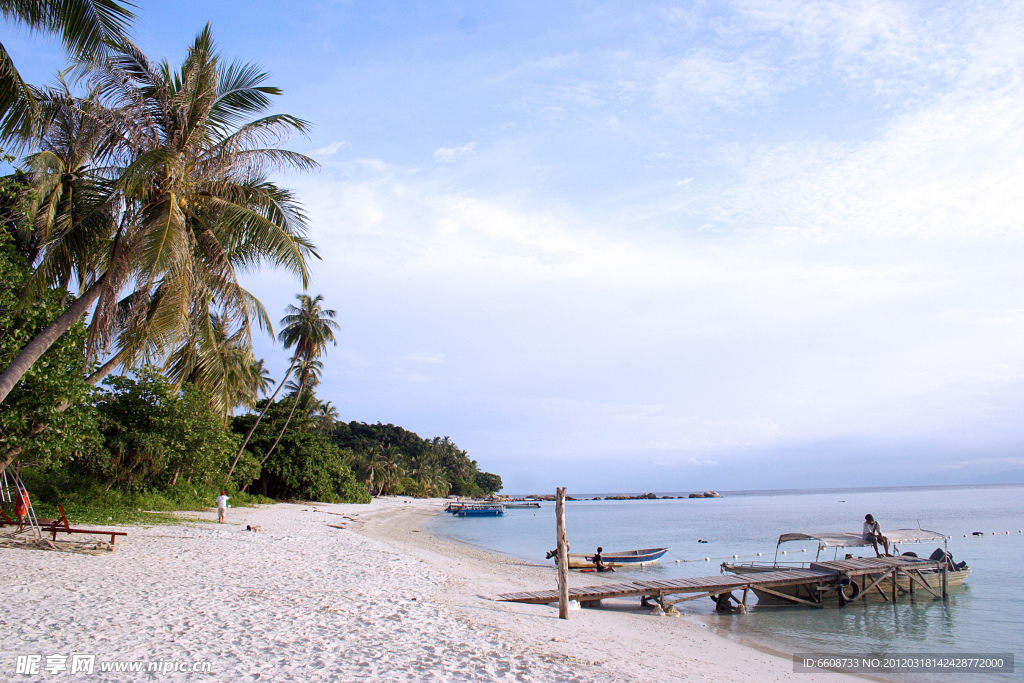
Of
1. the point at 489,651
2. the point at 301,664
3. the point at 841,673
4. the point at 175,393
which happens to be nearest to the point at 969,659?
the point at 841,673

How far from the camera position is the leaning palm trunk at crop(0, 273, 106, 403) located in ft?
30.3

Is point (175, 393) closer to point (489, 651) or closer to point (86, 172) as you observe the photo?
point (86, 172)

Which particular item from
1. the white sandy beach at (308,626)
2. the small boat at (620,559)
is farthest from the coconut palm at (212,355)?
the small boat at (620,559)

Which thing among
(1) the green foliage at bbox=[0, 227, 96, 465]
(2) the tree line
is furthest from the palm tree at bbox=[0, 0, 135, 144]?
(1) the green foliage at bbox=[0, 227, 96, 465]

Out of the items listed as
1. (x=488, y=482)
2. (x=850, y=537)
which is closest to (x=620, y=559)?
(x=850, y=537)

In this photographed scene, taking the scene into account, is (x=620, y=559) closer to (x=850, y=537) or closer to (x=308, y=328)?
(x=850, y=537)

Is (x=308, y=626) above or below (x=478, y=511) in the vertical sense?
above

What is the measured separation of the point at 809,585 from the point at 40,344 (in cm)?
1838

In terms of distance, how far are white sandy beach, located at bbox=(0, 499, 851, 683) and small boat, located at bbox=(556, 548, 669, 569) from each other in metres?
8.86

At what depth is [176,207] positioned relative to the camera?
10.5 m

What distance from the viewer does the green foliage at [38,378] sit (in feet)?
34.0

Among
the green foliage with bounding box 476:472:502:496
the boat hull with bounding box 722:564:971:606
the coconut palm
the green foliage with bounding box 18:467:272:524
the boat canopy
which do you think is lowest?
the green foliage with bounding box 476:472:502:496

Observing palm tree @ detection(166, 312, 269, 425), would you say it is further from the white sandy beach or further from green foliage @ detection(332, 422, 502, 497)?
green foliage @ detection(332, 422, 502, 497)

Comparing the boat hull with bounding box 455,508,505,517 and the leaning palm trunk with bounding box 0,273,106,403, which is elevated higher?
the leaning palm trunk with bounding box 0,273,106,403
